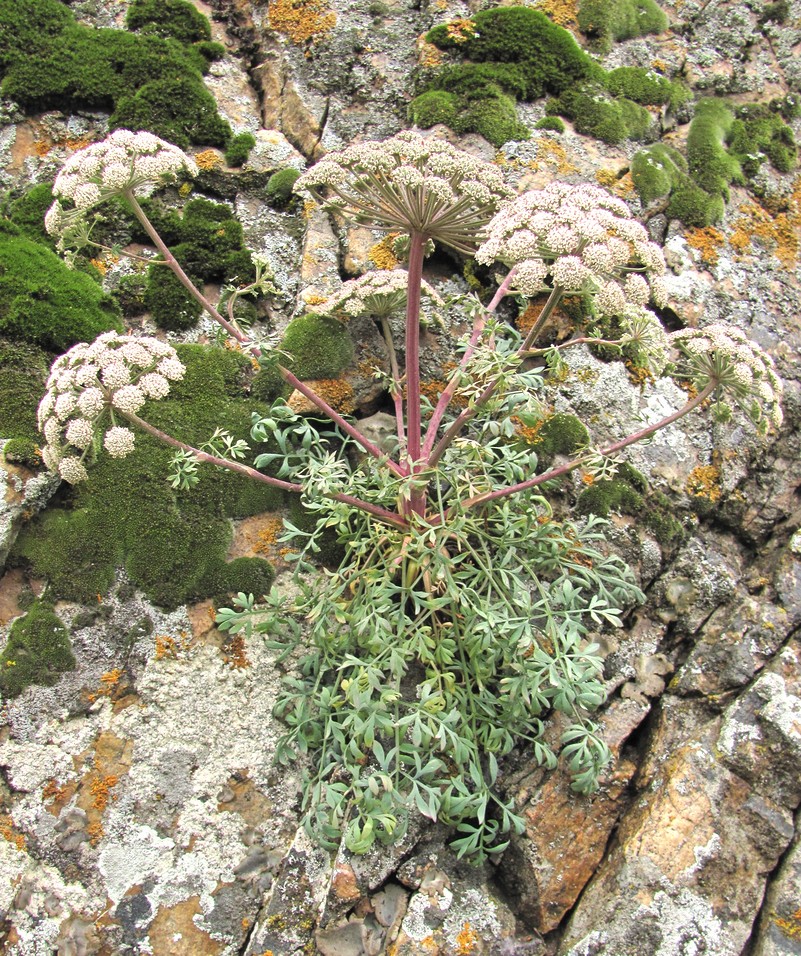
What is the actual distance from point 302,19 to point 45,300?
4.90m

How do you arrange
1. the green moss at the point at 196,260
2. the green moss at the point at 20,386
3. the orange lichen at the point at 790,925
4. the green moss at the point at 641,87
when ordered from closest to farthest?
the orange lichen at the point at 790,925
the green moss at the point at 20,386
the green moss at the point at 196,260
the green moss at the point at 641,87

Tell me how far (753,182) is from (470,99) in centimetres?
306

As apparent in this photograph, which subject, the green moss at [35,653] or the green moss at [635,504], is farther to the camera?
the green moss at [635,504]

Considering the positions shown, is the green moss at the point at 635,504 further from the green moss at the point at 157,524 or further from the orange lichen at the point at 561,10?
the orange lichen at the point at 561,10

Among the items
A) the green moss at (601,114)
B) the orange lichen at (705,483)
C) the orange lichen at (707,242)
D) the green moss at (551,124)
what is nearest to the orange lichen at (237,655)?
the orange lichen at (705,483)

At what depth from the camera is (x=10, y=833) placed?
4266 mm

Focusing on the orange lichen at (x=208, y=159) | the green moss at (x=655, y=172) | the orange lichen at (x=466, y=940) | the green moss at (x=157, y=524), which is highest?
the green moss at (x=655, y=172)

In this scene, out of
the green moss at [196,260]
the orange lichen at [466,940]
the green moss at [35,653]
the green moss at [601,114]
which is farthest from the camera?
the green moss at [601,114]

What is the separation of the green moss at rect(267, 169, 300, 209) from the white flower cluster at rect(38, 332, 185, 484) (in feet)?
10.1

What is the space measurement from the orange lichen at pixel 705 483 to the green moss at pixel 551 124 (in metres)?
3.85

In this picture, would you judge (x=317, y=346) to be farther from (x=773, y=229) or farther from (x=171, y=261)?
(x=773, y=229)

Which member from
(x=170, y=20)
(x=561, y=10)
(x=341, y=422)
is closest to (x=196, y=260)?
(x=341, y=422)

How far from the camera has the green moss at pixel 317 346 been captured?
5.95 m

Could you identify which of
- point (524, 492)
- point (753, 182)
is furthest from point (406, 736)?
point (753, 182)
